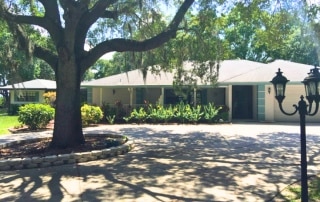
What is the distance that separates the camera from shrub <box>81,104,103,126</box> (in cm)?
1820

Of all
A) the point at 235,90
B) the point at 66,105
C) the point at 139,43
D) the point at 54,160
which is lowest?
the point at 54,160

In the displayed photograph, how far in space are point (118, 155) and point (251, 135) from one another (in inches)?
258

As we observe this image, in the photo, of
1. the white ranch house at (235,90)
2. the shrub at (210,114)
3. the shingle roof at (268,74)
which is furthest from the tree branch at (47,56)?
the shingle roof at (268,74)

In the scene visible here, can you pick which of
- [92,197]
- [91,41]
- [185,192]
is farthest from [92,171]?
[91,41]

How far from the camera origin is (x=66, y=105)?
10242 millimetres

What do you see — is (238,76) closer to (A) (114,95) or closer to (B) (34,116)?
(A) (114,95)

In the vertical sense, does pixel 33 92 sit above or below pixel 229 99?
above

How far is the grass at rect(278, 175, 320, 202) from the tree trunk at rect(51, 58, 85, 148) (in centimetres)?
645

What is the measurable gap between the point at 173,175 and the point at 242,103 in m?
16.0

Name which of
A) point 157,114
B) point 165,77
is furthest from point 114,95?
point 157,114

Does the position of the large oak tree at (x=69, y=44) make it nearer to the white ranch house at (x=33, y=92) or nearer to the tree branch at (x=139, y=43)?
the tree branch at (x=139, y=43)

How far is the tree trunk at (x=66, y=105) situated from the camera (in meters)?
10.1

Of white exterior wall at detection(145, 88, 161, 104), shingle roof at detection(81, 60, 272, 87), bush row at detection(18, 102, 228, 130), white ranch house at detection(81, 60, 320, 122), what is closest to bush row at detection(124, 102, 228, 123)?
bush row at detection(18, 102, 228, 130)

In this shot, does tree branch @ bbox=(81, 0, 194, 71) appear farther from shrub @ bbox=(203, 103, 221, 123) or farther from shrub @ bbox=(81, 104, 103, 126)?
shrub @ bbox=(203, 103, 221, 123)
